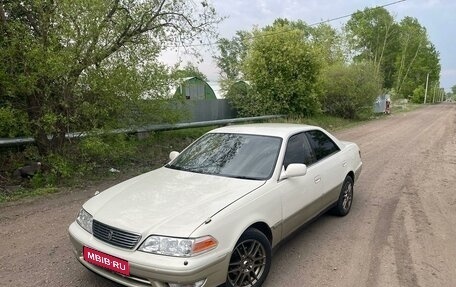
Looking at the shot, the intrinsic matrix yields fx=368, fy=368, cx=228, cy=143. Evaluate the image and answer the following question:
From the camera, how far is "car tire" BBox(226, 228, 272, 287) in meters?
3.14

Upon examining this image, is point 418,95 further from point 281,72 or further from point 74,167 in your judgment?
point 74,167

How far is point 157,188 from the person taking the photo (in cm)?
366

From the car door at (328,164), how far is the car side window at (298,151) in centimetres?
12

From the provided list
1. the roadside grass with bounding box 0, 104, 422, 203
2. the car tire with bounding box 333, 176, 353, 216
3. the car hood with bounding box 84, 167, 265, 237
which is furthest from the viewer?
the roadside grass with bounding box 0, 104, 422, 203

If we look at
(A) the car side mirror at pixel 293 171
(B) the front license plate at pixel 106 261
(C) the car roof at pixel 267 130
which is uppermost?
(C) the car roof at pixel 267 130

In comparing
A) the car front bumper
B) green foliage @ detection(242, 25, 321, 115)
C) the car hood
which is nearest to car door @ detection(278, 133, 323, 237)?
the car hood

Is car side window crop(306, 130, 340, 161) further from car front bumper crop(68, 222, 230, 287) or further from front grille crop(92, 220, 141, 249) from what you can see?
front grille crop(92, 220, 141, 249)

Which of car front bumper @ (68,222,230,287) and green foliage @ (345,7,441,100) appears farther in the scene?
green foliage @ (345,7,441,100)

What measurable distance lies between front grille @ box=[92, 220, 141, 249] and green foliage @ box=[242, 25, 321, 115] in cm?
1434

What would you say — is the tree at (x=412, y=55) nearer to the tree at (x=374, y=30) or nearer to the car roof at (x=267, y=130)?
the tree at (x=374, y=30)

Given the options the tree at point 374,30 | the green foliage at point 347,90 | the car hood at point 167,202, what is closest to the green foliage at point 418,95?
the tree at point 374,30

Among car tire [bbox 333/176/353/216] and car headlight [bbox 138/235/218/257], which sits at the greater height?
car headlight [bbox 138/235/218/257]

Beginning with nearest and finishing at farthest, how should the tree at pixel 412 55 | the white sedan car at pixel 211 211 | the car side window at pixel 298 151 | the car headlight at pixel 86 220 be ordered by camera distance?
the white sedan car at pixel 211 211, the car headlight at pixel 86 220, the car side window at pixel 298 151, the tree at pixel 412 55

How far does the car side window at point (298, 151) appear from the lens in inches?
164
